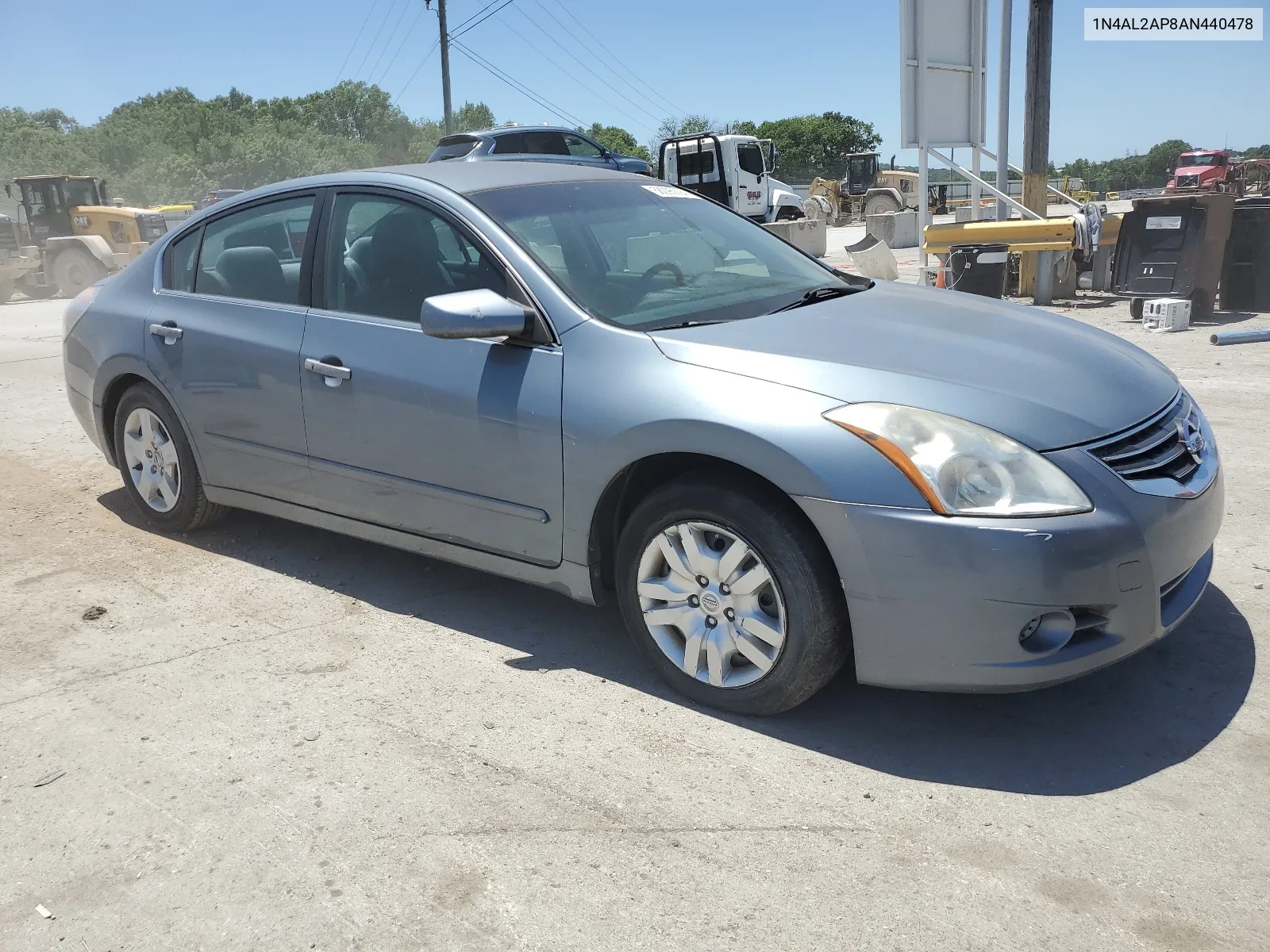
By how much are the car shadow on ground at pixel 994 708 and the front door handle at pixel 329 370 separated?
923mm

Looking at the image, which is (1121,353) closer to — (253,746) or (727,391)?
(727,391)

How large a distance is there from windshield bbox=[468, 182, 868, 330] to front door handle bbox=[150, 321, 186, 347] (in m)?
1.66

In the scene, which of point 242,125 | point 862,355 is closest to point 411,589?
point 862,355

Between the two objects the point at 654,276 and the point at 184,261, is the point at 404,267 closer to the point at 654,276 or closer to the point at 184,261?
the point at 654,276

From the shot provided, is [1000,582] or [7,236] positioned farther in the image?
[7,236]

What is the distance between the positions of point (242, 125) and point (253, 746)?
92.4 meters

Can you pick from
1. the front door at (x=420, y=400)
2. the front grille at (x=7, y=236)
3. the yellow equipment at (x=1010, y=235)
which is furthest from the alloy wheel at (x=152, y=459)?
the front grille at (x=7, y=236)

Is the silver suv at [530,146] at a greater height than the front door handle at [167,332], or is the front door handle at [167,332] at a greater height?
the silver suv at [530,146]

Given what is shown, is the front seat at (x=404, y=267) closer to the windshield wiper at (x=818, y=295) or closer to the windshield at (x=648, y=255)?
the windshield at (x=648, y=255)

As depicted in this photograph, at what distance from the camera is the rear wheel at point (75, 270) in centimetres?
2261

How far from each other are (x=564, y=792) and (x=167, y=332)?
118 inches

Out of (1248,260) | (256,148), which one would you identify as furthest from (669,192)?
(256,148)

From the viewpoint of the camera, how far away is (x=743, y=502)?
Answer: 3.14 meters

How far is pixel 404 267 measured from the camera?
4.14 metres
